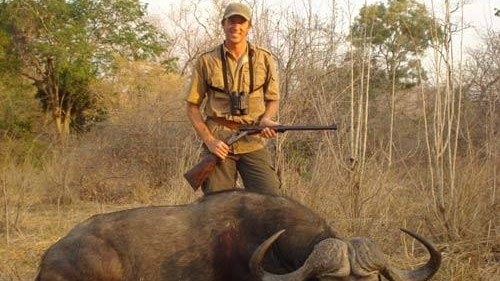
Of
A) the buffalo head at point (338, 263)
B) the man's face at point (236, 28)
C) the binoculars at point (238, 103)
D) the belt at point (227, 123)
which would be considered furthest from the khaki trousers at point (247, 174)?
the buffalo head at point (338, 263)

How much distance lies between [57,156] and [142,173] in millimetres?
1921

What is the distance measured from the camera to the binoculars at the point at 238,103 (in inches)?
202

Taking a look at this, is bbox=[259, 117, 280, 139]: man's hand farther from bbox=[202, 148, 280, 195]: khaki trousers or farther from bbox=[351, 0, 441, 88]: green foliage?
bbox=[351, 0, 441, 88]: green foliage

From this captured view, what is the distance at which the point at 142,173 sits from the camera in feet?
39.4

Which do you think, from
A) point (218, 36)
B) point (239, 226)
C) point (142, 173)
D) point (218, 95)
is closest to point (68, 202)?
point (142, 173)

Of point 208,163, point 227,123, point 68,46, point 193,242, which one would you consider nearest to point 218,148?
point 208,163

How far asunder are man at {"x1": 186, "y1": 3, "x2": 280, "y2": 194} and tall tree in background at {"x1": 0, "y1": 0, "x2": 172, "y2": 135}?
15528 millimetres

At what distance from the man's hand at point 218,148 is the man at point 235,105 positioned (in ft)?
0.21

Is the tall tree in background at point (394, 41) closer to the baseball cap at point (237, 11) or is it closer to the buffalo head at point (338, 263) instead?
the baseball cap at point (237, 11)

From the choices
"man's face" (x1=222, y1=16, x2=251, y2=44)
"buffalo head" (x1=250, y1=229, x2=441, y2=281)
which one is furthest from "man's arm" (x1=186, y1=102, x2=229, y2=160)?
"buffalo head" (x1=250, y1=229, x2=441, y2=281)

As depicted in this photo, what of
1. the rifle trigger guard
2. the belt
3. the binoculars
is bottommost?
the rifle trigger guard

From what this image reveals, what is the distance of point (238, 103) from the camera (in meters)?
5.12

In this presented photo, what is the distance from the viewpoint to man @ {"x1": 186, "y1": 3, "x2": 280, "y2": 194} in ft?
16.9

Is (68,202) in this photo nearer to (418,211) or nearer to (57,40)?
(418,211)
